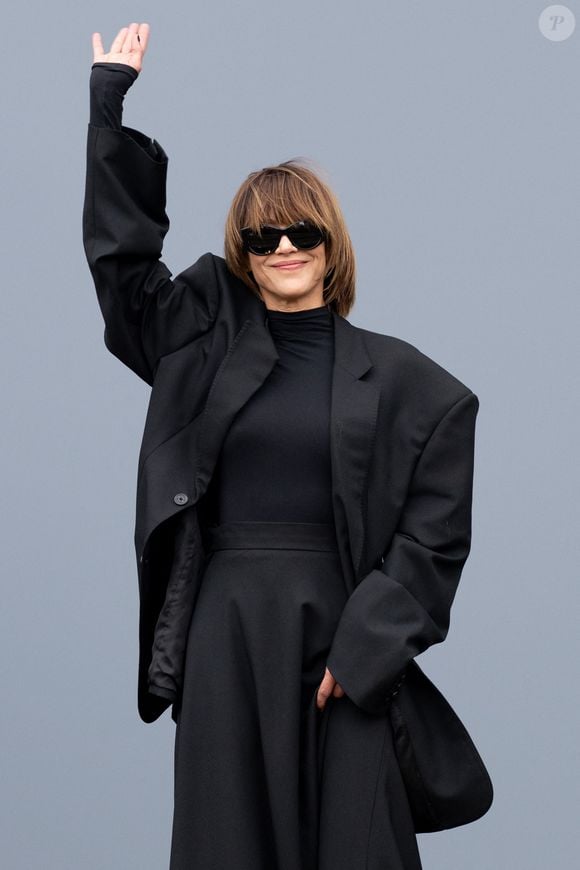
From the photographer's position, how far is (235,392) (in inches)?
139

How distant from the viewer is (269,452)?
3500 mm

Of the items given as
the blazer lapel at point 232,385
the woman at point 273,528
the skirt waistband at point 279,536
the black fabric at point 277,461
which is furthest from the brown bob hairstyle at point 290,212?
the skirt waistband at point 279,536

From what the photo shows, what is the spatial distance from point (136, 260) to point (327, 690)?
0.80 m

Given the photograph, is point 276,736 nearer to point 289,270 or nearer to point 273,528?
point 273,528

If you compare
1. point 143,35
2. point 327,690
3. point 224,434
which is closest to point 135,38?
point 143,35

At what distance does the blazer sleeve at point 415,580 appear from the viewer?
11.3 feet

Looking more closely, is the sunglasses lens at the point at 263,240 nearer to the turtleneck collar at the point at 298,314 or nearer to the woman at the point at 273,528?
the woman at the point at 273,528

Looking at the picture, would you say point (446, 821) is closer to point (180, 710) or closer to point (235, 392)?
point (180, 710)

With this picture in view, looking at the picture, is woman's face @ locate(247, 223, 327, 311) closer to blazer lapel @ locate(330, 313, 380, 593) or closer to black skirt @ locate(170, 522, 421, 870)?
blazer lapel @ locate(330, 313, 380, 593)

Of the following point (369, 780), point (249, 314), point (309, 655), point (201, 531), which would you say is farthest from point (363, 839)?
point (249, 314)

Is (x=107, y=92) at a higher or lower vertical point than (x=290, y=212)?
higher

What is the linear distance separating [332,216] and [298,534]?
548 millimetres

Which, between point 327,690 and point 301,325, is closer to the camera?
point 327,690

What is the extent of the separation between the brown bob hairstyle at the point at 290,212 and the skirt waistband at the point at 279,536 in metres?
0.43
